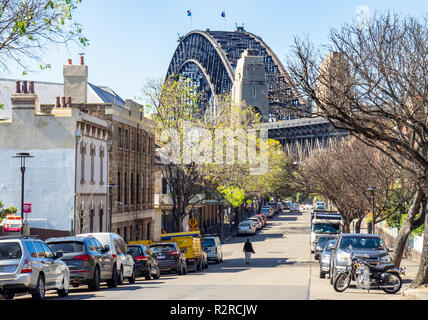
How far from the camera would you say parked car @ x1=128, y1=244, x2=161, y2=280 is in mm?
30328

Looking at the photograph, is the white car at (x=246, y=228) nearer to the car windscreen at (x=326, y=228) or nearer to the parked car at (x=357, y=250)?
the car windscreen at (x=326, y=228)

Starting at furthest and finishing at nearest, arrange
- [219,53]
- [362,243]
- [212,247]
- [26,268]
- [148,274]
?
[219,53] → [212,247] → [148,274] → [362,243] → [26,268]

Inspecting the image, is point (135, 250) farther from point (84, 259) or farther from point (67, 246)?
point (84, 259)

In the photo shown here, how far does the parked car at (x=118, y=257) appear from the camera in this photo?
25500mm

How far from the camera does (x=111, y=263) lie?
25.0 meters

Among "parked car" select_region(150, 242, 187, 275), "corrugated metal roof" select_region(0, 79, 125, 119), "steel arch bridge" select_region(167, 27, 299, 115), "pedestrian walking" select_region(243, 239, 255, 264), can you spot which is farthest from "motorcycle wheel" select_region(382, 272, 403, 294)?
"steel arch bridge" select_region(167, 27, 299, 115)

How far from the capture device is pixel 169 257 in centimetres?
3475

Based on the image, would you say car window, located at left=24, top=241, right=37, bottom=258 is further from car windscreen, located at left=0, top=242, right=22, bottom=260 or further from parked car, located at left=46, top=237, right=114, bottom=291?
parked car, located at left=46, top=237, right=114, bottom=291

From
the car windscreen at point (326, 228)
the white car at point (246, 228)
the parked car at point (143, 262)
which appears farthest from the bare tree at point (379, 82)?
the white car at point (246, 228)

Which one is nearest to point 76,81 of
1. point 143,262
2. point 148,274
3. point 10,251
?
point 143,262

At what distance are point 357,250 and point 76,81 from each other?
27.5 m

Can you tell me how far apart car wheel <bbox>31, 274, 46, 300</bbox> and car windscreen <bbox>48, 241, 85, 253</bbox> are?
400cm

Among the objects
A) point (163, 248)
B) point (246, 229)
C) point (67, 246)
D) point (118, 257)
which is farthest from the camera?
point (246, 229)
